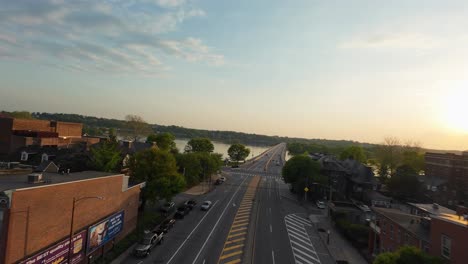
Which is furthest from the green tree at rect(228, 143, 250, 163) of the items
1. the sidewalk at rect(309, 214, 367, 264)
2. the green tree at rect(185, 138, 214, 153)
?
the sidewalk at rect(309, 214, 367, 264)

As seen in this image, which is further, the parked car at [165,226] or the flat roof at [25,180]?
the parked car at [165,226]

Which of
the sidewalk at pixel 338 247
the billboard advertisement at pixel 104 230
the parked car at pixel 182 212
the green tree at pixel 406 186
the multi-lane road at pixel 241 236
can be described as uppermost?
the green tree at pixel 406 186

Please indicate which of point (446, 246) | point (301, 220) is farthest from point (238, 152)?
point (446, 246)

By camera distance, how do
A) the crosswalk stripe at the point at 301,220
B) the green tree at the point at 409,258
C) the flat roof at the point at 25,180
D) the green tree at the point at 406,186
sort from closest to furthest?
the flat roof at the point at 25,180 → the green tree at the point at 409,258 → the crosswalk stripe at the point at 301,220 → the green tree at the point at 406,186

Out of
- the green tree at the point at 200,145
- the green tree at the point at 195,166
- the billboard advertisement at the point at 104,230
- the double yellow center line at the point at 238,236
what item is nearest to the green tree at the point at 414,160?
the green tree at the point at 200,145

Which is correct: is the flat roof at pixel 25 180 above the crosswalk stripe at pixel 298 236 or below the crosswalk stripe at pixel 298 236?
above

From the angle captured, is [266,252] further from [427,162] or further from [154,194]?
[427,162]

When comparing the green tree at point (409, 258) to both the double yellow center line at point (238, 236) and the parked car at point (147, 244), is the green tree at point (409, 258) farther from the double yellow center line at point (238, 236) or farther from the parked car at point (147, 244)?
the parked car at point (147, 244)
